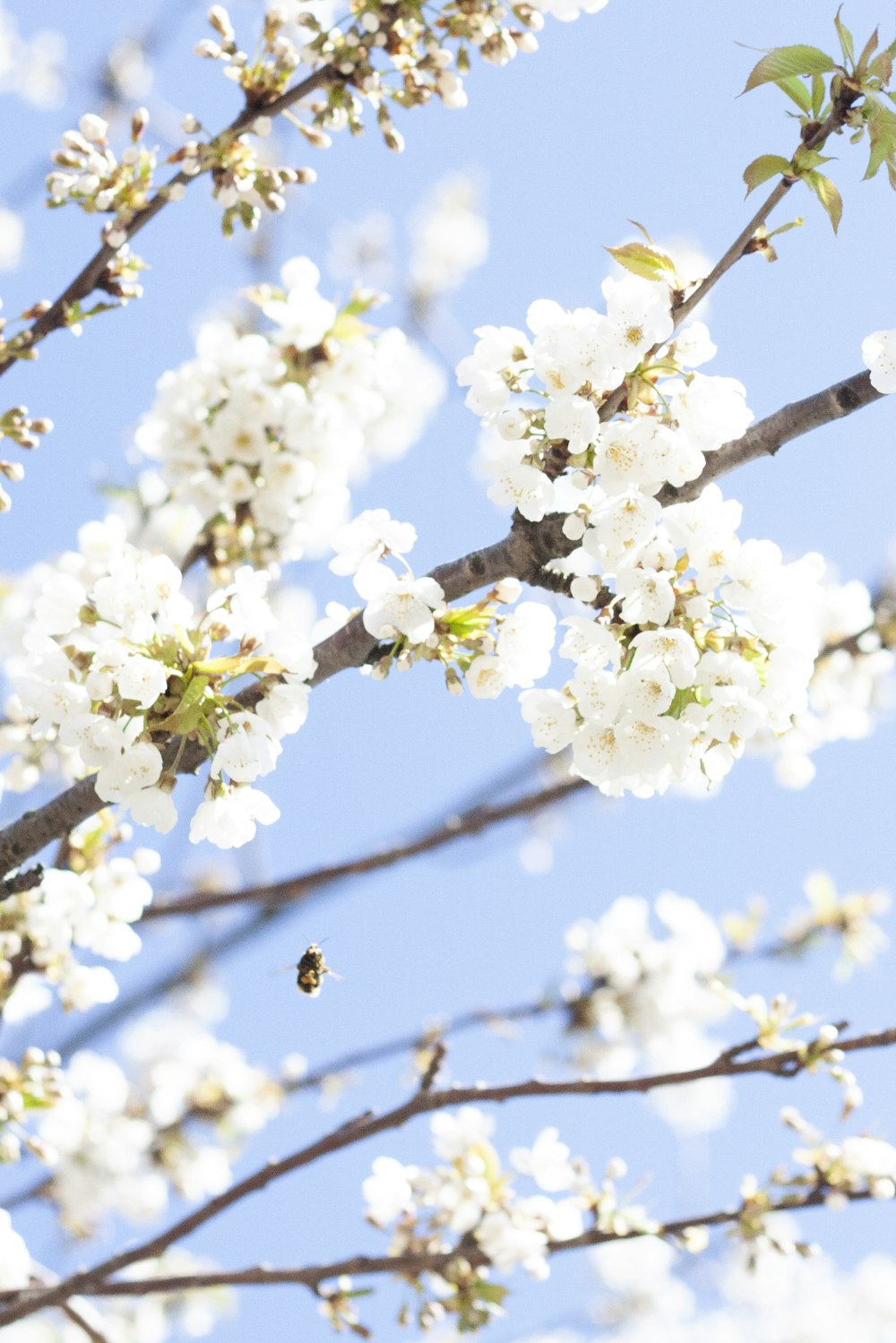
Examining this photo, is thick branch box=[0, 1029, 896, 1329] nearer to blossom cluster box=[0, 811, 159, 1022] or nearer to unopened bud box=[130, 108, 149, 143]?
blossom cluster box=[0, 811, 159, 1022]

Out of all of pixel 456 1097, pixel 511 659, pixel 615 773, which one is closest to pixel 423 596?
pixel 511 659

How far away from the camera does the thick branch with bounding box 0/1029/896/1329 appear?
2297 millimetres

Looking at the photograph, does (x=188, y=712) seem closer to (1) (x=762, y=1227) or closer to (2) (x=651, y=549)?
(2) (x=651, y=549)

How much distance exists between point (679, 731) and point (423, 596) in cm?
41

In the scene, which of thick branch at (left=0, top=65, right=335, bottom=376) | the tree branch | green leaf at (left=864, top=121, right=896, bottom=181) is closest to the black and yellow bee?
the tree branch

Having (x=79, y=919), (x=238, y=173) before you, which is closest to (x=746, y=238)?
(x=238, y=173)

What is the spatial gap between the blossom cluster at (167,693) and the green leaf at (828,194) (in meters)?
0.91

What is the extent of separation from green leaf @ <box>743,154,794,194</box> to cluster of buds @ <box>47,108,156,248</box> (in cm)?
136

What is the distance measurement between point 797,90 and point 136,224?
1415 millimetres

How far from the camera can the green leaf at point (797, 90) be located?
4.59ft

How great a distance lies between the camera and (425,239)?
7.20 meters

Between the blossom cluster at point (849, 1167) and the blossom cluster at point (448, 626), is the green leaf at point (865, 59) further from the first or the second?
the blossom cluster at point (849, 1167)

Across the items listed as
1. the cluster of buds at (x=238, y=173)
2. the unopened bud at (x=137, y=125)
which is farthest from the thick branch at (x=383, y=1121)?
the unopened bud at (x=137, y=125)

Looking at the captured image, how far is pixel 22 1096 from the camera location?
2.57m
